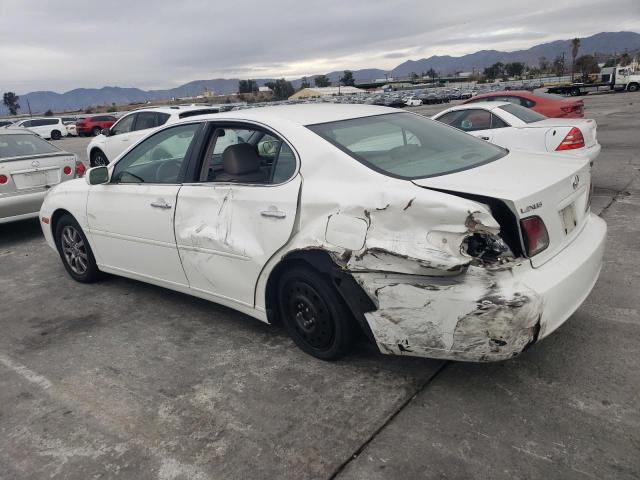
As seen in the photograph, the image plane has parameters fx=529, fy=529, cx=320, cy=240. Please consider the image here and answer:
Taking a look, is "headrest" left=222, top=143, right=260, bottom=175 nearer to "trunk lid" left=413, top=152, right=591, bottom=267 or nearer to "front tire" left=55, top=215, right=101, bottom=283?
"trunk lid" left=413, top=152, right=591, bottom=267

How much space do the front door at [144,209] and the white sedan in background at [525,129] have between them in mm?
4511

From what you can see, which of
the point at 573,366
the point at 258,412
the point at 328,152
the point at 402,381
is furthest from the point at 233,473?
the point at 573,366

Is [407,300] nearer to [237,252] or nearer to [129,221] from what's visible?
[237,252]

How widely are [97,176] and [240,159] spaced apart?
154 cm

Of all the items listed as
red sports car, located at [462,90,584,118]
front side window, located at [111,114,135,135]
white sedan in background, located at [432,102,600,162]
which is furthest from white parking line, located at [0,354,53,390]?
front side window, located at [111,114,135,135]

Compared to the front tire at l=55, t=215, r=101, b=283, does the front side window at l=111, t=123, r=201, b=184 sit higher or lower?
higher

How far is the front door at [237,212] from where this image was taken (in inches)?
126

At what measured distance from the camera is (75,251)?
5039 millimetres

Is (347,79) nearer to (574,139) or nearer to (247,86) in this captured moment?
(247,86)

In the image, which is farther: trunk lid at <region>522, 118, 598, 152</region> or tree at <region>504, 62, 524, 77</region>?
tree at <region>504, 62, 524, 77</region>

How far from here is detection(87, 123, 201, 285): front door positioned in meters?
3.92

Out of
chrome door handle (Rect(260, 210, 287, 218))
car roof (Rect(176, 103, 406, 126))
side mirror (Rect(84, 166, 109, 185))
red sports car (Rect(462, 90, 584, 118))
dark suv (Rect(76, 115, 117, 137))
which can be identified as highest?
car roof (Rect(176, 103, 406, 126))

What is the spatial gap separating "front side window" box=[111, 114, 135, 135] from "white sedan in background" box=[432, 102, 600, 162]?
23.3ft

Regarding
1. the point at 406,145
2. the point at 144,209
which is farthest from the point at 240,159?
the point at 406,145
